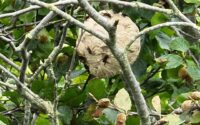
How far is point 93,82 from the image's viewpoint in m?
1.75

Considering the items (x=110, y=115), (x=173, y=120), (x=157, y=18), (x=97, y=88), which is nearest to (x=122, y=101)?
(x=173, y=120)

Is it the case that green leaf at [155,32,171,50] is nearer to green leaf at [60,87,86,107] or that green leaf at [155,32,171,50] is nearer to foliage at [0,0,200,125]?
foliage at [0,0,200,125]

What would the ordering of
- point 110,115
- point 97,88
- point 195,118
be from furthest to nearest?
point 97,88 → point 110,115 → point 195,118

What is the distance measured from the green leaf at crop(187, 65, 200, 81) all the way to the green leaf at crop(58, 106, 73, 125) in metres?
0.40

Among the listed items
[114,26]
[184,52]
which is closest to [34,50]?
[184,52]

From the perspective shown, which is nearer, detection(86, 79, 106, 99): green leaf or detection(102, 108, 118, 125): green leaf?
detection(102, 108, 118, 125): green leaf

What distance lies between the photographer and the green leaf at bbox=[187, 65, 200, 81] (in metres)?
1.76

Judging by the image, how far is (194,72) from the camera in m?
1.78

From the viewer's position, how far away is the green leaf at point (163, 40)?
1.99 m

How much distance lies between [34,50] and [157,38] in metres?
0.47

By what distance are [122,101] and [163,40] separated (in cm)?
82

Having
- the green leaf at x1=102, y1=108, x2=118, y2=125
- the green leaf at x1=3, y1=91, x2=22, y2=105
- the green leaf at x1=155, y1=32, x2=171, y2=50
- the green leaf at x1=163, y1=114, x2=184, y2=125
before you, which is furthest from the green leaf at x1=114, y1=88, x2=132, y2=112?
the green leaf at x1=155, y1=32, x2=171, y2=50

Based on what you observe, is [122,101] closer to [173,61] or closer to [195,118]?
[195,118]

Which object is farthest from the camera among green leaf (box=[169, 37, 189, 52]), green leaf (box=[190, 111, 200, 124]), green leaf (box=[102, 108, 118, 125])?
green leaf (box=[169, 37, 189, 52])
